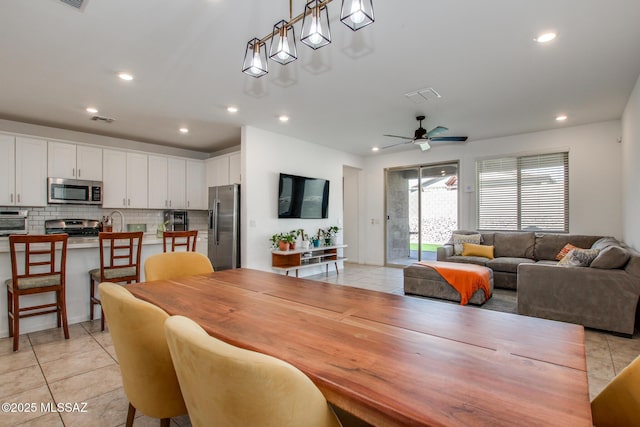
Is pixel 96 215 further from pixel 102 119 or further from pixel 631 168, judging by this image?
pixel 631 168

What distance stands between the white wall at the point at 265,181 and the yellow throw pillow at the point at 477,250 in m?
2.78

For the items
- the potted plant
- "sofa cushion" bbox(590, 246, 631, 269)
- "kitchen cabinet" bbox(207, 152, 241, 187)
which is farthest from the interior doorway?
"kitchen cabinet" bbox(207, 152, 241, 187)

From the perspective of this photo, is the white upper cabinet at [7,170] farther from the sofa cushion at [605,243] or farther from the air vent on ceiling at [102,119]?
the sofa cushion at [605,243]

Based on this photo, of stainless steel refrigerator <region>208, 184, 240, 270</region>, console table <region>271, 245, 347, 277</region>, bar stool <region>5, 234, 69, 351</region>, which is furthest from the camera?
console table <region>271, 245, 347, 277</region>

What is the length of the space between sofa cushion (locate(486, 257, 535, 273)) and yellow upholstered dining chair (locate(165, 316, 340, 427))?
501 cm

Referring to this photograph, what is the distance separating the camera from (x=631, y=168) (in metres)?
3.83

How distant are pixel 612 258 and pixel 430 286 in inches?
75.5

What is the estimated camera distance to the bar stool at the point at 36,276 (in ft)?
8.85

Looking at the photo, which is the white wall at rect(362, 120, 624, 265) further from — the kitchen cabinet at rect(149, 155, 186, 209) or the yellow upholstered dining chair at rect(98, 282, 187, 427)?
the yellow upholstered dining chair at rect(98, 282, 187, 427)

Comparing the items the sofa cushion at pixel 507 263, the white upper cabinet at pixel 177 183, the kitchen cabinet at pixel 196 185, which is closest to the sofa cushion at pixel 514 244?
the sofa cushion at pixel 507 263

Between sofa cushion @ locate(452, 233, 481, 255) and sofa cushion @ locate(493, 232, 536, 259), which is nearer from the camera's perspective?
sofa cushion @ locate(493, 232, 536, 259)

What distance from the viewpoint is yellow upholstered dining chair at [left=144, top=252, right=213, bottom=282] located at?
225cm

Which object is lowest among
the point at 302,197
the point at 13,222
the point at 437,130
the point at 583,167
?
the point at 13,222

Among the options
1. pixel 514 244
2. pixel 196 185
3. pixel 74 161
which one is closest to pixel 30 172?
pixel 74 161
